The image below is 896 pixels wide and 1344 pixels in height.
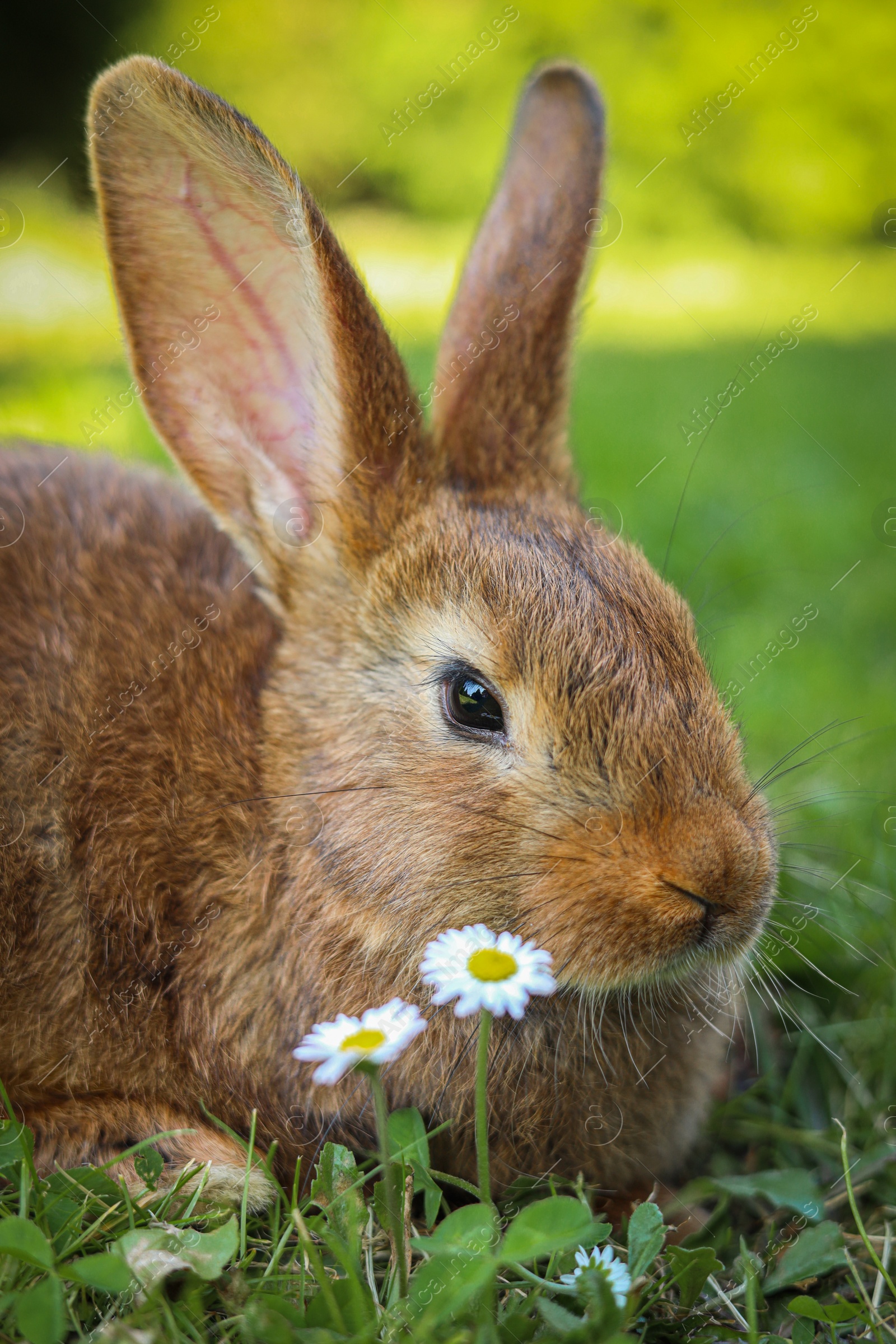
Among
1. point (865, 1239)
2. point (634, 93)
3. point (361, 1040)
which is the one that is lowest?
point (865, 1239)

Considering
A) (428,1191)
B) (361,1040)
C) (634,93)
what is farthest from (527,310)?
(634,93)

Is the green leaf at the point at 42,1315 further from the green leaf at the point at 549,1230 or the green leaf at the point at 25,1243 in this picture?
the green leaf at the point at 549,1230

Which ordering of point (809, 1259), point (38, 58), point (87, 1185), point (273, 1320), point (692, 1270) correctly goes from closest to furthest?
point (273, 1320) → point (692, 1270) → point (87, 1185) → point (809, 1259) → point (38, 58)

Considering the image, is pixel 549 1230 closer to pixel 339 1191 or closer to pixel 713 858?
pixel 339 1191

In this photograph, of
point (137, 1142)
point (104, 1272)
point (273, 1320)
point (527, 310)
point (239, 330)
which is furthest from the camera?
point (527, 310)

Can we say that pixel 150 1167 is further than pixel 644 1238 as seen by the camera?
Yes

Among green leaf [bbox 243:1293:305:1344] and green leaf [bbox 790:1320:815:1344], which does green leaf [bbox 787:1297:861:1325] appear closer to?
green leaf [bbox 790:1320:815:1344]
